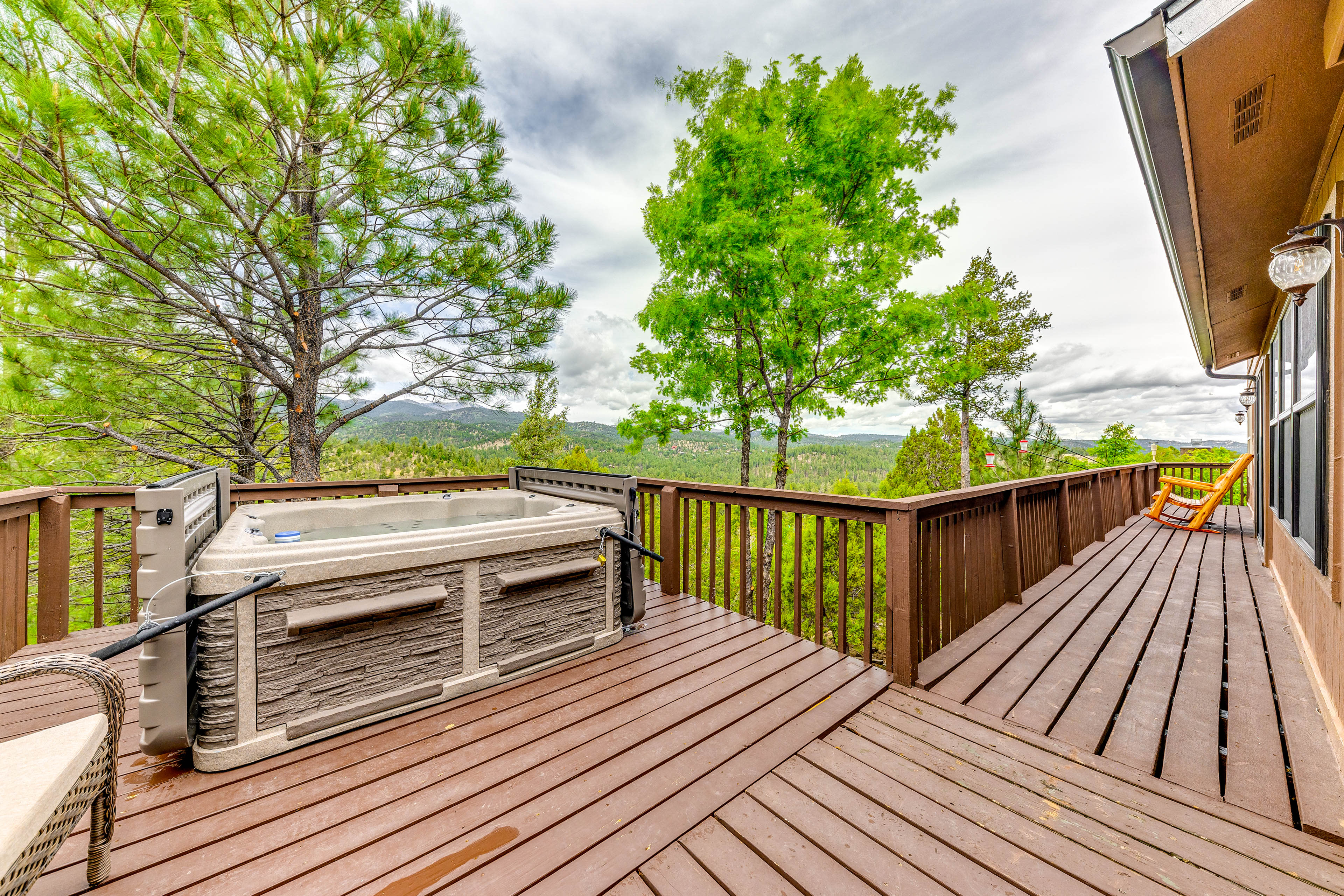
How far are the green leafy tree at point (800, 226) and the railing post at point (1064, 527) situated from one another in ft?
10.2

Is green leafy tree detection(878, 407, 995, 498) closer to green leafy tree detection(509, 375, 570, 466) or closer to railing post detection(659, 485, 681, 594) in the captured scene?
green leafy tree detection(509, 375, 570, 466)

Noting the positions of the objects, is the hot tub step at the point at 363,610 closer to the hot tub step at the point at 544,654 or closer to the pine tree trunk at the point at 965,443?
the hot tub step at the point at 544,654

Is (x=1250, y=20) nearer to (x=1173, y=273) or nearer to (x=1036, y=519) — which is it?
(x=1173, y=273)

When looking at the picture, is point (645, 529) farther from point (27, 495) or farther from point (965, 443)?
point (965, 443)

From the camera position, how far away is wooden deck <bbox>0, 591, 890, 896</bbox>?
1.21 metres

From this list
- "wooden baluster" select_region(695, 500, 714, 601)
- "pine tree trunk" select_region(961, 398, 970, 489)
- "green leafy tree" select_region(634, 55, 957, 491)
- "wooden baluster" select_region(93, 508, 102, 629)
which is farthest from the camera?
"pine tree trunk" select_region(961, 398, 970, 489)

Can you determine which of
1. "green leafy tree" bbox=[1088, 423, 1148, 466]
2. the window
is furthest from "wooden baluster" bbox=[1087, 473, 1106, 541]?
"green leafy tree" bbox=[1088, 423, 1148, 466]

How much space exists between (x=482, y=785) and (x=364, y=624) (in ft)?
2.59

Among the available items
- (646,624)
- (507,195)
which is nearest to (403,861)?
(646,624)

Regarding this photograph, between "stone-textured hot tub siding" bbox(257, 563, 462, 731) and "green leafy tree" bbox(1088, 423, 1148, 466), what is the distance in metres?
29.7

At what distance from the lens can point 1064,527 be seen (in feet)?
13.6

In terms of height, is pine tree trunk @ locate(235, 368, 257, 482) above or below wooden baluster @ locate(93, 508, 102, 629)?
above

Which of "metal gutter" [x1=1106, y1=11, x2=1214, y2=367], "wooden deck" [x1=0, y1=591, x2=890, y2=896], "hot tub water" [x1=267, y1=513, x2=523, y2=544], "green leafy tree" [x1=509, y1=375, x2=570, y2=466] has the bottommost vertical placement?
"wooden deck" [x1=0, y1=591, x2=890, y2=896]

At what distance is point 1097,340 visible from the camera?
17.7m
